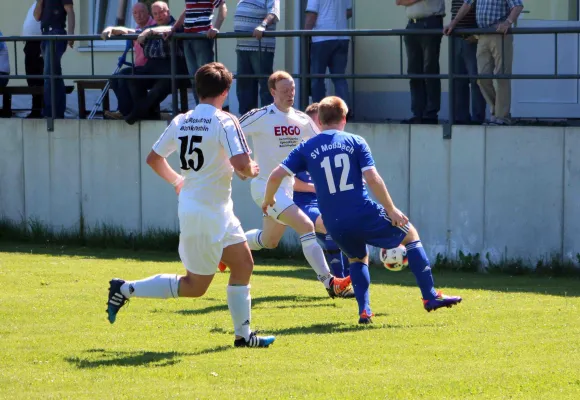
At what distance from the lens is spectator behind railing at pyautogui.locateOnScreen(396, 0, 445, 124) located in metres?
14.0

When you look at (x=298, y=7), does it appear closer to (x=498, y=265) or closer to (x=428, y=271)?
(x=498, y=265)

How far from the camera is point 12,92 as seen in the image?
17531 millimetres

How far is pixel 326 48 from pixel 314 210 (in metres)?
3.76

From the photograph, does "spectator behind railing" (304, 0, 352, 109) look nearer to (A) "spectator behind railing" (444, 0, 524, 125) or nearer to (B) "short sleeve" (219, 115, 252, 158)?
(A) "spectator behind railing" (444, 0, 524, 125)

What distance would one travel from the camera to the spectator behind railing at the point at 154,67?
15648mm

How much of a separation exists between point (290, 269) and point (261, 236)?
2.31m

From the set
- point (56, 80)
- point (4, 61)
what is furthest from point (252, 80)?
point (4, 61)

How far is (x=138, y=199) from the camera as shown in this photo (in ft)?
54.1

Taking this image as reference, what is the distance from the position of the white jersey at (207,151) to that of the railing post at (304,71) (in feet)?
21.3

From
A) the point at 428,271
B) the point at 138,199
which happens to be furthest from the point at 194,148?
the point at 138,199

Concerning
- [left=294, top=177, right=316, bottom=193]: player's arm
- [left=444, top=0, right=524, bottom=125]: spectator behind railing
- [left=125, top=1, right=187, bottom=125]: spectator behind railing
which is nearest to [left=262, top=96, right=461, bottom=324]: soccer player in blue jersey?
[left=294, top=177, right=316, bottom=193]: player's arm

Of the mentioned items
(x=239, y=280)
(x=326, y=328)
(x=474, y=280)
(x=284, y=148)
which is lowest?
(x=474, y=280)

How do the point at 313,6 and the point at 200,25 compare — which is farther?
the point at 313,6

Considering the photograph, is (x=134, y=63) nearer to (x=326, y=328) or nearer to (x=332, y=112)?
(x=332, y=112)
